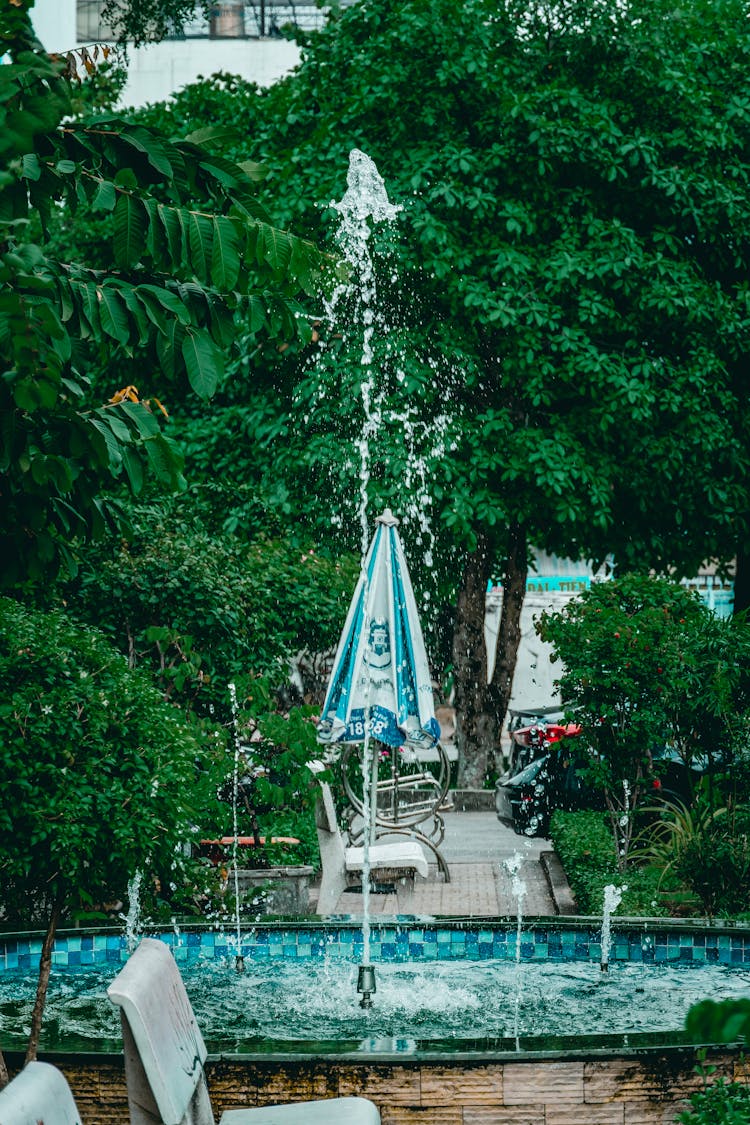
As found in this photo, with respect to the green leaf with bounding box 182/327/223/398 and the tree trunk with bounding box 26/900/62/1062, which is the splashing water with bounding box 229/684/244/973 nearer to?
the tree trunk with bounding box 26/900/62/1062

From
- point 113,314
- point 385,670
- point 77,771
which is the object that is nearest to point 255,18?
point 385,670

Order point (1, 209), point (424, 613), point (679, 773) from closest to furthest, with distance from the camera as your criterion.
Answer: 1. point (1, 209)
2. point (679, 773)
3. point (424, 613)

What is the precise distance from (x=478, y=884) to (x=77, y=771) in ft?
26.2

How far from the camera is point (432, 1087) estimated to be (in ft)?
16.2

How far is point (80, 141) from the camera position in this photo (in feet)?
14.7

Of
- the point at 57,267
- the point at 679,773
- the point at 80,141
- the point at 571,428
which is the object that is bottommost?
the point at 679,773

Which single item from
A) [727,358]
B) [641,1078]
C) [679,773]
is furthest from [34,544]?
[727,358]

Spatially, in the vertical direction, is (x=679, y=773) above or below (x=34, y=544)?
below

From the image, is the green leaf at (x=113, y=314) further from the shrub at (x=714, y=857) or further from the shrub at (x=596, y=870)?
the shrub at (x=714, y=857)

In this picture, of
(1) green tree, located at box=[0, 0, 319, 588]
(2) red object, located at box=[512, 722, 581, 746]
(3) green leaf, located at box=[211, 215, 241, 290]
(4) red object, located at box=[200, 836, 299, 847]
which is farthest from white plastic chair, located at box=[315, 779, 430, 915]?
(3) green leaf, located at box=[211, 215, 241, 290]

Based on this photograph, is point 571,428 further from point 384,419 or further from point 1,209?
point 1,209

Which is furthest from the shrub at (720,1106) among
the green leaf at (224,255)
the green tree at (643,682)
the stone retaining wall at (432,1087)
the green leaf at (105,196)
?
the green tree at (643,682)

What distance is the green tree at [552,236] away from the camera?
1589cm

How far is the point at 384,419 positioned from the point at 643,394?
3.16 metres
